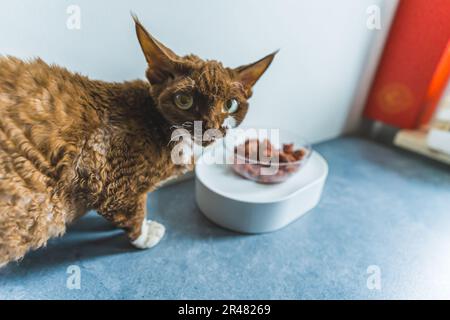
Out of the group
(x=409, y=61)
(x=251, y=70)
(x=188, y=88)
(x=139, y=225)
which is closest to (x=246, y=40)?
(x=251, y=70)

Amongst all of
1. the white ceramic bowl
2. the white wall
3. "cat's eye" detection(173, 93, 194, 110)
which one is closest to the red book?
the white wall

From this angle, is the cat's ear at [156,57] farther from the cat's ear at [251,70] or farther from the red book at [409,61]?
the red book at [409,61]

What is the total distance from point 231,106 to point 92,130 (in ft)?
0.71

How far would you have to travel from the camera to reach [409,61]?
1008 mm

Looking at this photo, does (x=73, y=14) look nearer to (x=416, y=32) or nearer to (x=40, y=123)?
(x=40, y=123)

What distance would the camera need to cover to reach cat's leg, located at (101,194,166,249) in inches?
20.2

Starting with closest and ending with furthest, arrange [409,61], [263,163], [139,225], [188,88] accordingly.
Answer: [188,88]
[139,225]
[263,163]
[409,61]

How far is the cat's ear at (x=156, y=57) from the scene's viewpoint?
41cm

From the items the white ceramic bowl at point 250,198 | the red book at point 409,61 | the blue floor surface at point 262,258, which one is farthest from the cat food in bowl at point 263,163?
the red book at point 409,61

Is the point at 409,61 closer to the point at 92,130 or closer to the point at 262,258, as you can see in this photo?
the point at 262,258

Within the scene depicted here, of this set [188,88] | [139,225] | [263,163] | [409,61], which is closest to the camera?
[188,88]

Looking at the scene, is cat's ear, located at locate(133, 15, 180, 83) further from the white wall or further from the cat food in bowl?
the cat food in bowl

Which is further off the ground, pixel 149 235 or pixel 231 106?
pixel 231 106

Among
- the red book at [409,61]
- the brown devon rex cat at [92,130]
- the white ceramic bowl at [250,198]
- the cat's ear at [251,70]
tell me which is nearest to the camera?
the brown devon rex cat at [92,130]
